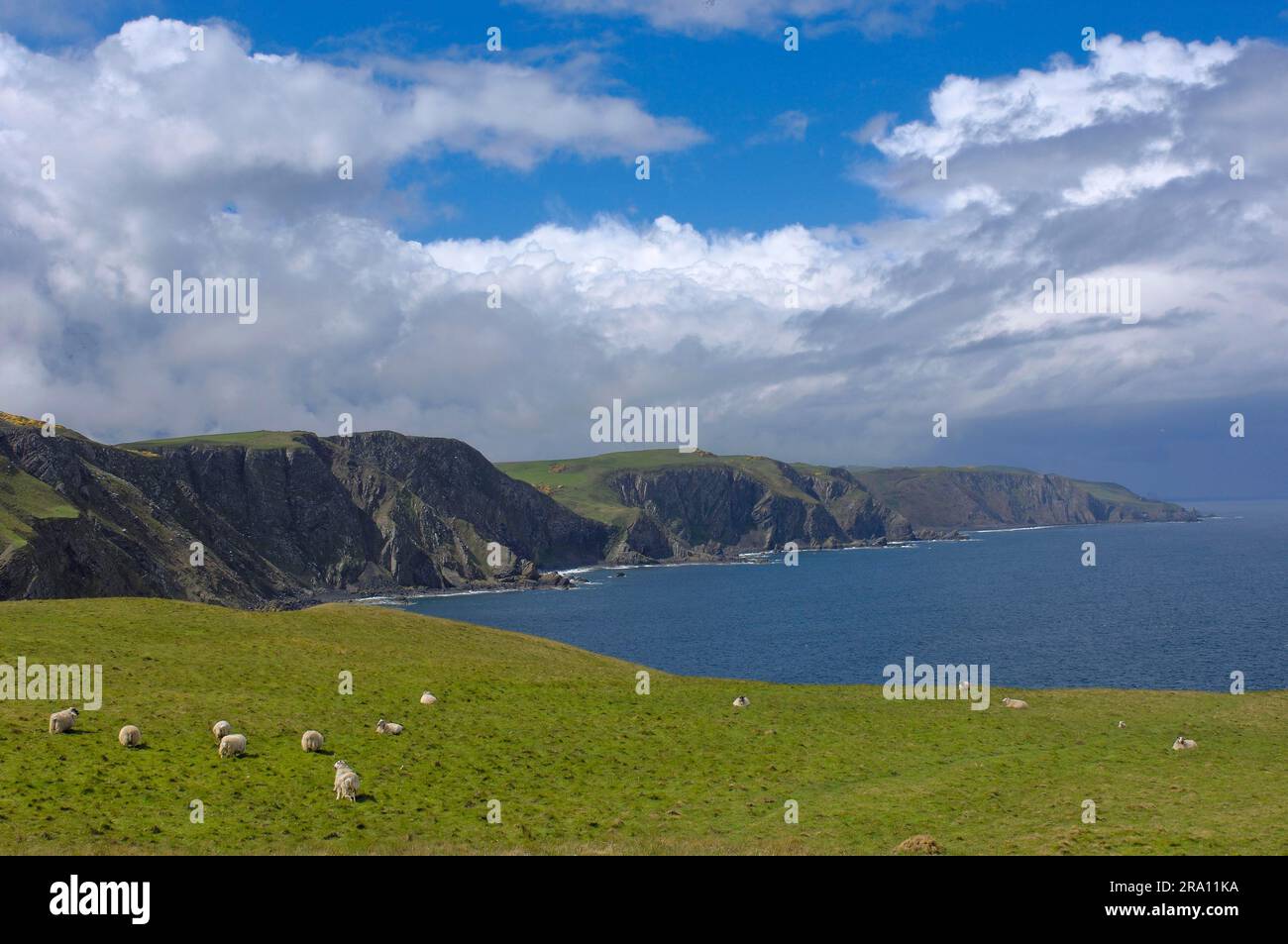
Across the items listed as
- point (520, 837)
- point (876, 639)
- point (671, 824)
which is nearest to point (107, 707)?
point (520, 837)

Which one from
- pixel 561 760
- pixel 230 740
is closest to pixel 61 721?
pixel 230 740

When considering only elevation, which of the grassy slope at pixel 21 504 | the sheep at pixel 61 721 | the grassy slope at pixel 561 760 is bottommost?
the grassy slope at pixel 561 760

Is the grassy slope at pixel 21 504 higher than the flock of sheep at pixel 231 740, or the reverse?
the grassy slope at pixel 21 504

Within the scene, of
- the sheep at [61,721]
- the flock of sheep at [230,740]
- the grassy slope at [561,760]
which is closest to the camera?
the grassy slope at [561,760]

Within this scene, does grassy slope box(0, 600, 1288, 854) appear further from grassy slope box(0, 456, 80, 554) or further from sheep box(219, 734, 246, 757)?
grassy slope box(0, 456, 80, 554)

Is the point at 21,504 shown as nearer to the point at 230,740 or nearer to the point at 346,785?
the point at 230,740

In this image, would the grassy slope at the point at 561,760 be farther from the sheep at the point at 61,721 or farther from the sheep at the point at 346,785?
the sheep at the point at 61,721

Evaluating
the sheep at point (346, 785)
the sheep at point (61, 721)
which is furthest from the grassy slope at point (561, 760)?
the sheep at point (61, 721)
